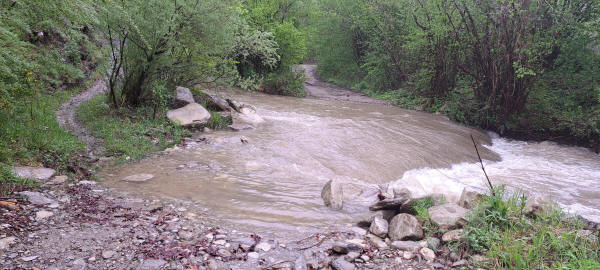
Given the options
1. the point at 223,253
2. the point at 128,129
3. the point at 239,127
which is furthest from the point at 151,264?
the point at 239,127

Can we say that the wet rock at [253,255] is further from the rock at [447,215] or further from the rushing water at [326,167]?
the rock at [447,215]

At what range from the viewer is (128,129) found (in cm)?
895

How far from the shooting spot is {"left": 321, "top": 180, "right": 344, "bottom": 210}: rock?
227 inches

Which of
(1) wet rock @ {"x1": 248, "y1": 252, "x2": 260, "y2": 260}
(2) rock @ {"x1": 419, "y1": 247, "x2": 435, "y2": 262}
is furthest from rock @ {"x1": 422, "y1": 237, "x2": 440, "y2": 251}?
(1) wet rock @ {"x1": 248, "y1": 252, "x2": 260, "y2": 260}

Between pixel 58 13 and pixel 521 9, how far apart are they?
14.4 metres

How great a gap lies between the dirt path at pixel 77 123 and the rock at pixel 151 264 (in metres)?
4.50

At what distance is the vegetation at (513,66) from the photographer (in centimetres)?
1295

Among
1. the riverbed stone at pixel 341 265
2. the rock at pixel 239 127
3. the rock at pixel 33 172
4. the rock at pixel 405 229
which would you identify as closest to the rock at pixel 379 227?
the rock at pixel 405 229

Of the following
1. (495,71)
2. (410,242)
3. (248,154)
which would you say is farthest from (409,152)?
(495,71)

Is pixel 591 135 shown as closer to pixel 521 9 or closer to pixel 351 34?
pixel 521 9

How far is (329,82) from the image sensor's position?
3256cm

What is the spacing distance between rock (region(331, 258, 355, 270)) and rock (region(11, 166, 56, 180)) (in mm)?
4633

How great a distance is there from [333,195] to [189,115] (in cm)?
610

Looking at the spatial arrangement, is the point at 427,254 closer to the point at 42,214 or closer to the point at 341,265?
the point at 341,265
